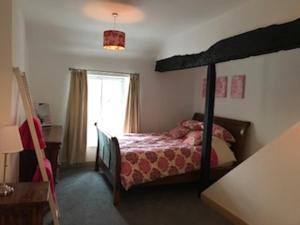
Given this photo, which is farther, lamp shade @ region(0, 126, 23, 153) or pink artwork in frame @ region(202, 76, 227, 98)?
pink artwork in frame @ region(202, 76, 227, 98)

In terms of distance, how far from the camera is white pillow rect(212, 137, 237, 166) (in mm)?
4138

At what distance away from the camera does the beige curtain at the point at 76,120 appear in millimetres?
4855

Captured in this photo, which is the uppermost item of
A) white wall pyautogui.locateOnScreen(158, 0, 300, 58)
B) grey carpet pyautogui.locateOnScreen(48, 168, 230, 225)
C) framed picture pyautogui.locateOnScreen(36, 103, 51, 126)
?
white wall pyautogui.locateOnScreen(158, 0, 300, 58)

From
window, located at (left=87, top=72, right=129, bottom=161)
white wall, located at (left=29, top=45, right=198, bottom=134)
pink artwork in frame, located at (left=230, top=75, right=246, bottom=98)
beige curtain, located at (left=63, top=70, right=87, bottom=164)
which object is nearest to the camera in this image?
pink artwork in frame, located at (left=230, top=75, right=246, bottom=98)

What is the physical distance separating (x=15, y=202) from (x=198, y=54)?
3051 millimetres

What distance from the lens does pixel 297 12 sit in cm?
238

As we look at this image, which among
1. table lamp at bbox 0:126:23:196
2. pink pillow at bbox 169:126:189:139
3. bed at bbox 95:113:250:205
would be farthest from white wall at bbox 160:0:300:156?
table lamp at bbox 0:126:23:196

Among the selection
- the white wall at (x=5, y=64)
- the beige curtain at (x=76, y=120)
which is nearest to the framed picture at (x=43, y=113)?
the beige curtain at (x=76, y=120)

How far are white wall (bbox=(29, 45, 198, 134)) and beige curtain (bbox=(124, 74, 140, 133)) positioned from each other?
195mm

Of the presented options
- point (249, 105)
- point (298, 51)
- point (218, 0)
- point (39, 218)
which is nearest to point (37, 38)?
point (218, 0)

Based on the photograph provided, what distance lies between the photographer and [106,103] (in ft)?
17.6

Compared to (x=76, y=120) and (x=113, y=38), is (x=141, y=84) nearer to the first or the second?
(x=76, y=120)

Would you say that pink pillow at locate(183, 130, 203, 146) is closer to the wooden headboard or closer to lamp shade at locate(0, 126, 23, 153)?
the wooden headboard

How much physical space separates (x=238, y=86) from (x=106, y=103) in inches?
103
